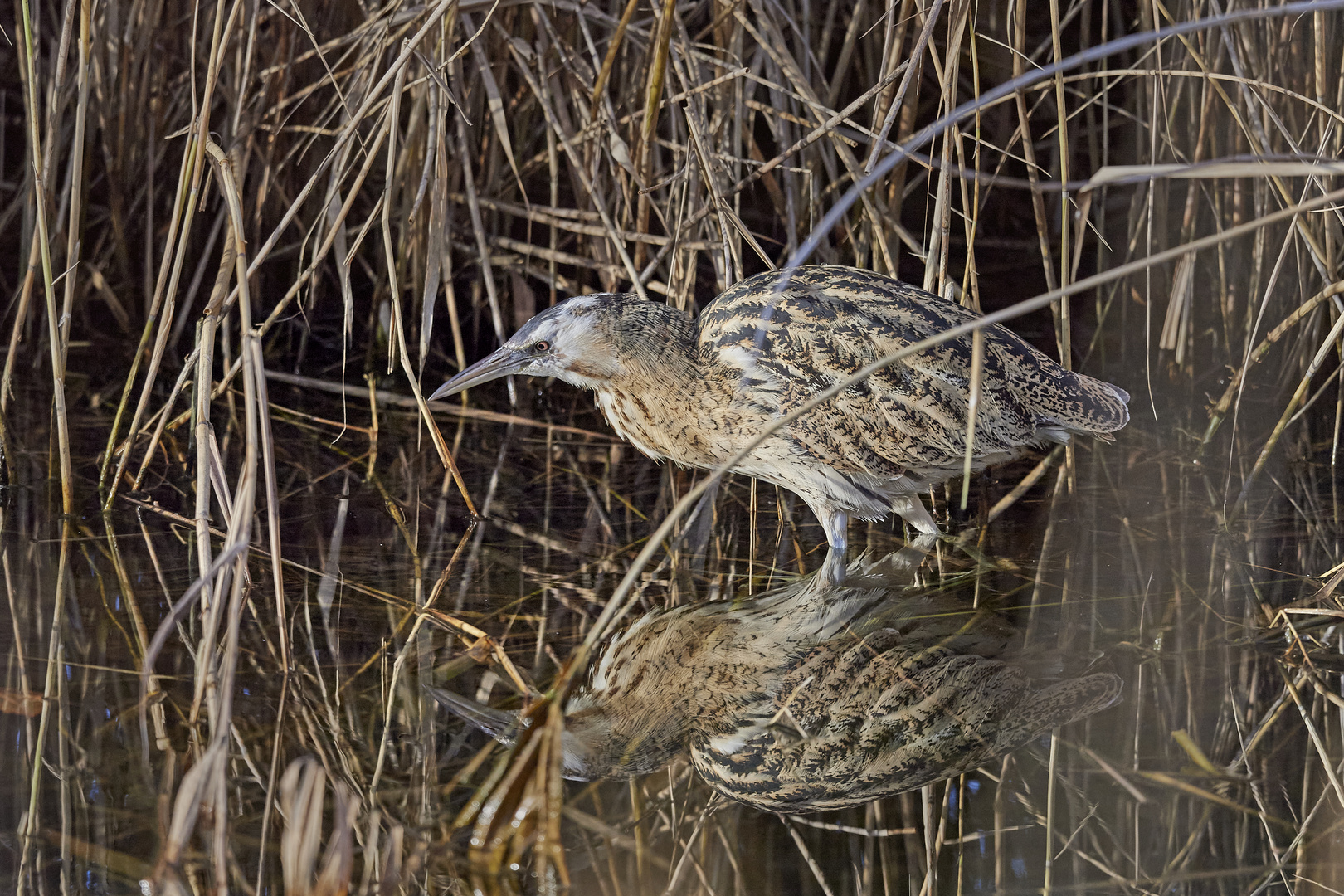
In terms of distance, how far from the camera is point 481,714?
7.52 feet

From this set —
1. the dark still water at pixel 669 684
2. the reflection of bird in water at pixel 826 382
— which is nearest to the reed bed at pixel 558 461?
the dark still water at pixel 669 684

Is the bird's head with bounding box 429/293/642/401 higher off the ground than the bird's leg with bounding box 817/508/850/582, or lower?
higher

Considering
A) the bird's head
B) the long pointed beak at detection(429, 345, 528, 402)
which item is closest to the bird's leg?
the bird's head

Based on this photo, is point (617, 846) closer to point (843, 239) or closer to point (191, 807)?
point (191, 807)

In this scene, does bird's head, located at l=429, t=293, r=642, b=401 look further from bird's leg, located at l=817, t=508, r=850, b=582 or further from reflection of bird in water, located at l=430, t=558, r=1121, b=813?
reflection of bird in water, located at l=430, t=558, r=1121, b=813

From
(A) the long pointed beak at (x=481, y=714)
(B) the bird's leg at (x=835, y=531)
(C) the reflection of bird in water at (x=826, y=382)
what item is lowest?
(B) the bird's leg at (x=835, y=531)

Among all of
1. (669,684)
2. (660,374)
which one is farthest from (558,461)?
(669,684)

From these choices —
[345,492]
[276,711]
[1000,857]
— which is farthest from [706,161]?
[1000,857]

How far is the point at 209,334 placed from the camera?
6.96 feet

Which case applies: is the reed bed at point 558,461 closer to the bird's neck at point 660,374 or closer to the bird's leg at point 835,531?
the bird's leg at point 835,531

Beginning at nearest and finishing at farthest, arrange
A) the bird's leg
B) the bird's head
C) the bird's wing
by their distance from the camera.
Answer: the bird's wing → the bird's leg → the bird's head

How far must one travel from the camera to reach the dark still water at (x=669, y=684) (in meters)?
1.86

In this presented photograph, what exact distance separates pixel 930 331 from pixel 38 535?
2.07 meters

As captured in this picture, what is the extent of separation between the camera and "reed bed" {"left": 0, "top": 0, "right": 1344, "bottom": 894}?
1.89m
